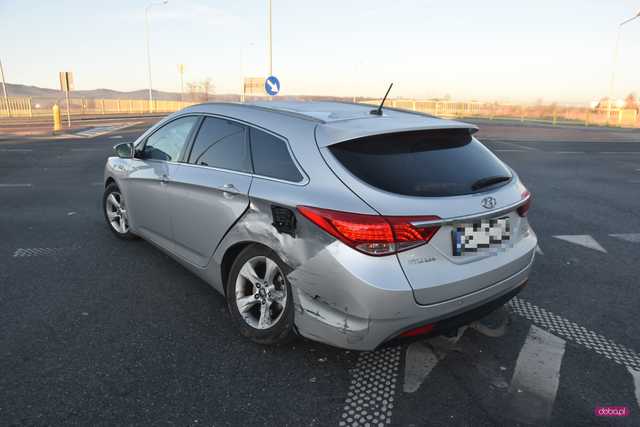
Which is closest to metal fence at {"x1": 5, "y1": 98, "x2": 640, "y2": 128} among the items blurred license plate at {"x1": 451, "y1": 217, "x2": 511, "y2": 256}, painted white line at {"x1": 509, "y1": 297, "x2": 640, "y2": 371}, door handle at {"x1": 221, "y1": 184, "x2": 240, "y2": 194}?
painted white line at {"x1": 509, "y1": 297, "x2": 640, "y2": 371}

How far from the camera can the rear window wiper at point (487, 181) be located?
2.75 m

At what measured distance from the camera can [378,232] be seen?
7.78 feet

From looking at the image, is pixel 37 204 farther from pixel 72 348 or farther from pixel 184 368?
pixel 184 368

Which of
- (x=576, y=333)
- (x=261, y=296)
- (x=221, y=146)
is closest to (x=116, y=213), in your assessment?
(x=221, y=146)

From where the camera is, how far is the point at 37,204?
7168 millimetres

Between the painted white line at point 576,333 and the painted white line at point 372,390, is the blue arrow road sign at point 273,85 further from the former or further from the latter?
the painted white line at point 372,390

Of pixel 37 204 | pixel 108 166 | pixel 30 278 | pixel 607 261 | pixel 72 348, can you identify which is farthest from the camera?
pixel 37 204

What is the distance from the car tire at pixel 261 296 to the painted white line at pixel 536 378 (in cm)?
133

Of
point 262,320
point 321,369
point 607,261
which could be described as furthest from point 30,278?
point 607,261

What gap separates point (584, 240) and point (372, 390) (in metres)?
4.16

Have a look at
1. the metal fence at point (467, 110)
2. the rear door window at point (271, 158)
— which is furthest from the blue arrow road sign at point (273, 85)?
the metal fence at point (467, 110)

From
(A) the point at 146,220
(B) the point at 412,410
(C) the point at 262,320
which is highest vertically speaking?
(A) the point at 146,220

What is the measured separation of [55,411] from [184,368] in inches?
27.4

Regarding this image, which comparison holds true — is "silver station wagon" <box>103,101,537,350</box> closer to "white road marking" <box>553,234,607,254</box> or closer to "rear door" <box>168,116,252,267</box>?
"rear door" <box>168,116,252,267</box>
